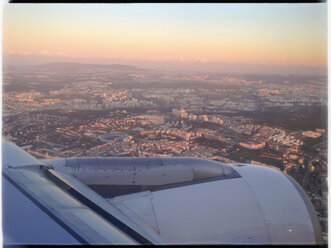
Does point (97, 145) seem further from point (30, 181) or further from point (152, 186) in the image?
point (30, 181)

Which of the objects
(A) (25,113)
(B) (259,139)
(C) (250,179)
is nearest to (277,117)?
(B) (259,139)

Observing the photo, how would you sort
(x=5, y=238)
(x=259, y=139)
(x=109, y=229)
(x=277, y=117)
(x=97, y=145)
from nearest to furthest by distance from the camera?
(x=5, y=238)
(x=109, y=229)
(x=97, y=145)
(x=259, y=139)
(x=277, y=117)

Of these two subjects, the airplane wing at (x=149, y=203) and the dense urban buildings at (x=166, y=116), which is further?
the dense urban buildings at (x=166, y=116)

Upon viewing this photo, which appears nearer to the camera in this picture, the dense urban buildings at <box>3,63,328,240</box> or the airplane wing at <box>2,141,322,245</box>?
the airplane wing at <box>2,141,322,245</box>
